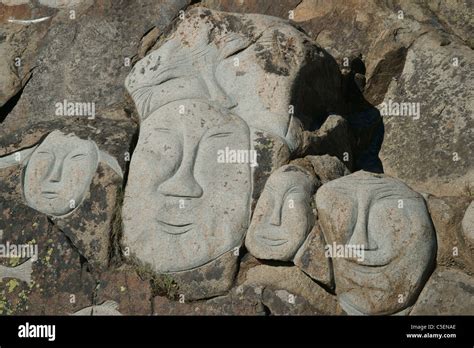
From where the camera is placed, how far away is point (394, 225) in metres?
5.44

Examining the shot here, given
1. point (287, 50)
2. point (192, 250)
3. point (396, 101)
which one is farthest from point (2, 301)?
point (396, 101)

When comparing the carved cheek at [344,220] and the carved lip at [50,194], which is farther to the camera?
the carved lip at [50,194]

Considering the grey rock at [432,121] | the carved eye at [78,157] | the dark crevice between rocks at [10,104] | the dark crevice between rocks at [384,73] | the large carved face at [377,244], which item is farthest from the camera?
the dark crevice between rocks at [10,104]

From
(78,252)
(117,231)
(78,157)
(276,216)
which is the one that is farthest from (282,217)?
(78,157)

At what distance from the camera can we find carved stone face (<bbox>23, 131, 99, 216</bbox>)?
6.00 metres

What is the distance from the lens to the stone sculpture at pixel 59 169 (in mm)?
5996

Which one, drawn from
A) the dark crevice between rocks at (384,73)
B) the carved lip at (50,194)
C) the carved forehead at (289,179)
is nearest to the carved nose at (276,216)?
the carved forehead at (289,179)

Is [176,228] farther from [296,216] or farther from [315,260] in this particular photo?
[315,260]

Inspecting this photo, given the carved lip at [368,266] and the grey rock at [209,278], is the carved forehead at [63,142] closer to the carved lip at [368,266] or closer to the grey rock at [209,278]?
the grey rock at [209,278]

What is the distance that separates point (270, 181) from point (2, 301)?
65.9 inches

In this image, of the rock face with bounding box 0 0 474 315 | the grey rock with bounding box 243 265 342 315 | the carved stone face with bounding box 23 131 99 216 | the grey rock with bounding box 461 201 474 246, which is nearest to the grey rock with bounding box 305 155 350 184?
the rock face with bounding box 0 0 474 315

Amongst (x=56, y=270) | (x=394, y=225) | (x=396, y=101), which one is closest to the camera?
(x=394, y=225)

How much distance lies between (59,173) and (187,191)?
2.80ft

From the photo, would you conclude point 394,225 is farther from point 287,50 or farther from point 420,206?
point 287,50
